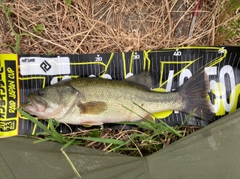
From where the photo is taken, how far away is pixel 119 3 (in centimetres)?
317

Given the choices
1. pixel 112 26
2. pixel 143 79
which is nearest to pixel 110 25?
pixel 112 26

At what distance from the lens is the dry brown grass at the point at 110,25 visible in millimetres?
3070

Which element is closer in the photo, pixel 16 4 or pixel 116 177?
pixel 116 177

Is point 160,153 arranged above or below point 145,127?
below

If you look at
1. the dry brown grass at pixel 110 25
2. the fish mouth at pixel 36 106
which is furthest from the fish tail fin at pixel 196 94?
the fish mouth at pixel 36 106

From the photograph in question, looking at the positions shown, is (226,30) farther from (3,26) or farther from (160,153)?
(3,26)

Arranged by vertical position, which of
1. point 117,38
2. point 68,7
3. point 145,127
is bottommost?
point 145,127

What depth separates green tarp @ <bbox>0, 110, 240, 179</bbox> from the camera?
2672 mm

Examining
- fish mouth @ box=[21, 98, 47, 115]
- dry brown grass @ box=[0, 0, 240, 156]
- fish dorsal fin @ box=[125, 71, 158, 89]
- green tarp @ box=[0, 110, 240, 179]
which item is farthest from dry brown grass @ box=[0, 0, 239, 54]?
green tarp @ box=[0, 110, 240, 179]

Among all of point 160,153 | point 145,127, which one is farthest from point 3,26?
point 160,153

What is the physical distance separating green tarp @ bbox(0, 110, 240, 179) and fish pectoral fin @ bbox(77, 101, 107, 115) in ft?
1.29

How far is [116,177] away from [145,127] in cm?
54

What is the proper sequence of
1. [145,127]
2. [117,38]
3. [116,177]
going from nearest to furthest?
[116,177]
[145,127]
[117,38]

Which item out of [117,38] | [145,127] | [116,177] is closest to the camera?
[116,177]
